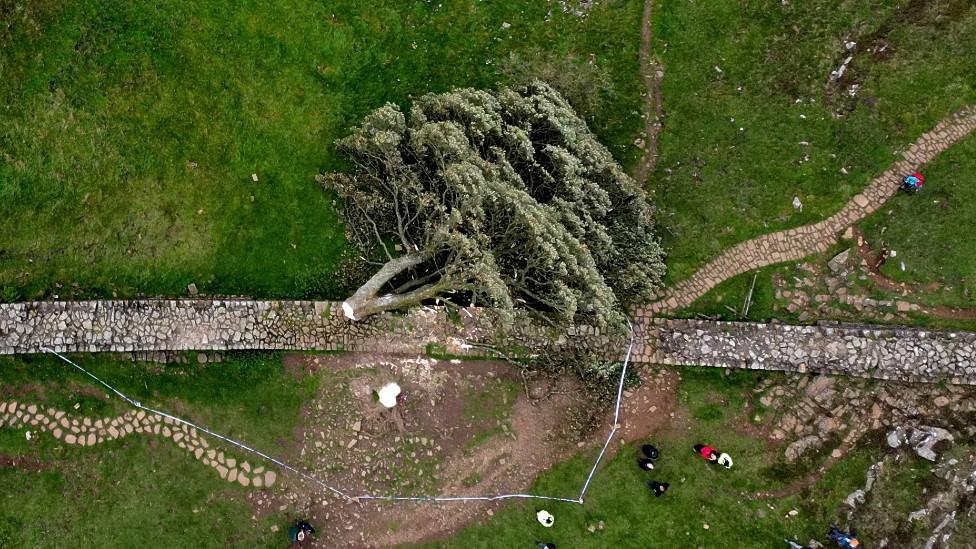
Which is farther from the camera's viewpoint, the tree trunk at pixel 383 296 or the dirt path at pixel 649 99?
the dirt path at pixel 649 99

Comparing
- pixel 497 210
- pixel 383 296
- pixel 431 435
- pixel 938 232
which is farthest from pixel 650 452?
pixel 938 232

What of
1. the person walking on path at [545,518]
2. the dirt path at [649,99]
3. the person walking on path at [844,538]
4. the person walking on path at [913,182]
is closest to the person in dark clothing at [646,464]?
the person walking on path at [545,518]

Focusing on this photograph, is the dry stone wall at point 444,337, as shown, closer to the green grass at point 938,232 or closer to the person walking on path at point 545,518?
the green grass at point 938,232

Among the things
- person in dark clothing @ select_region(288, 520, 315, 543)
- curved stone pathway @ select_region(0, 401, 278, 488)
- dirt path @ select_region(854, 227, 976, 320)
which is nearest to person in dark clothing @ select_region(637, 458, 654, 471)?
dirt path @ select_region(854, 227, 976, 320)

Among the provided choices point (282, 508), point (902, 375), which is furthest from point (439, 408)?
point (902, 375)

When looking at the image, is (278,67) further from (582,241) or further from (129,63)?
(582,241)

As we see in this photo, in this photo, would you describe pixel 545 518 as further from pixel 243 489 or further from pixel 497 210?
pixel 497 210
